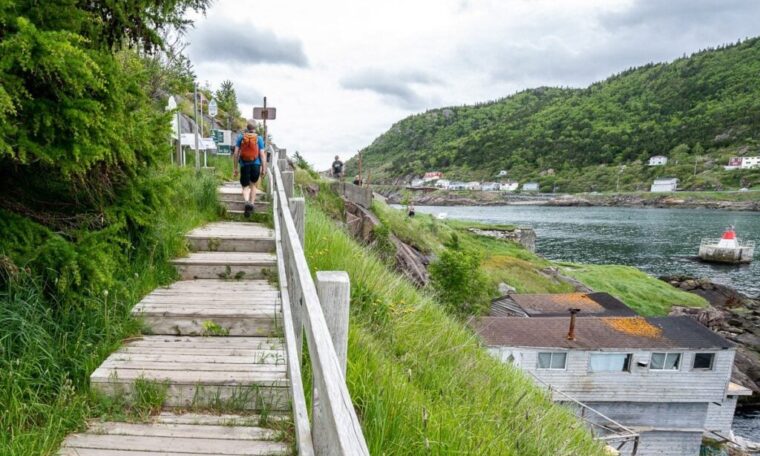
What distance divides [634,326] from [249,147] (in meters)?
18.1

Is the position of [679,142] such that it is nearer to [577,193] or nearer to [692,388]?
[577,193]

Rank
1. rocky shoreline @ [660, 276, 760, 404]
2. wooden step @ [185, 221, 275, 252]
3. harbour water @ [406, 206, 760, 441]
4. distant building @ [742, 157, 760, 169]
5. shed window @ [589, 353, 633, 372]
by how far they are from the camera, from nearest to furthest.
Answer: wooden step @ [185, 221, 275, 252], shed window @ [589, 353, 633, 372], rocky shoreline @ [660, 276, 760, 404], harbour water @ [406, 206, 760, 441], distant building @ [742, 157, 760, 169]

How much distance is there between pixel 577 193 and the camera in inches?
5842

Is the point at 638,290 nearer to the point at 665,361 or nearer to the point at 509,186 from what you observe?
the point at 665,361

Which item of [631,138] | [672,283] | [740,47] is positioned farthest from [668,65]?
[672,283]

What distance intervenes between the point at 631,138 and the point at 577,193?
106 ft

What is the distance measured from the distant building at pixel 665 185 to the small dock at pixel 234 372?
154002 mm

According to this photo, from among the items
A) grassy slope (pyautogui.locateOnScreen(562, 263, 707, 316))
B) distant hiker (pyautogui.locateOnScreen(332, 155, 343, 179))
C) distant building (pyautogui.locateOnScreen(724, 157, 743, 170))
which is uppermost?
distant building (pyautogui.locateOnScreen(724, 157, 743, 170))

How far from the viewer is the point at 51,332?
130 inches

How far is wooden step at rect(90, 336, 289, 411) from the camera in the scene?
3.05 m

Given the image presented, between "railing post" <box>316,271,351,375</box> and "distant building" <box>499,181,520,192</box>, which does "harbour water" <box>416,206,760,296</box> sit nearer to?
"distant building" <box>499,181,520,192</box>

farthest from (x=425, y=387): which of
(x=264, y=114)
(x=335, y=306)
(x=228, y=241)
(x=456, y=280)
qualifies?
(x=456, y=280)

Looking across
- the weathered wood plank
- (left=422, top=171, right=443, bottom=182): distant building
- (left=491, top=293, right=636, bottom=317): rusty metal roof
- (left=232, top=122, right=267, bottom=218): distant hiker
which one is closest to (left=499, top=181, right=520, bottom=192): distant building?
(left=422, top=171, right=443, bottom=182): distant building

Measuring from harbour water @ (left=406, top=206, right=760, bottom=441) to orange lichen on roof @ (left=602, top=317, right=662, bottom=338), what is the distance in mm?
9791
